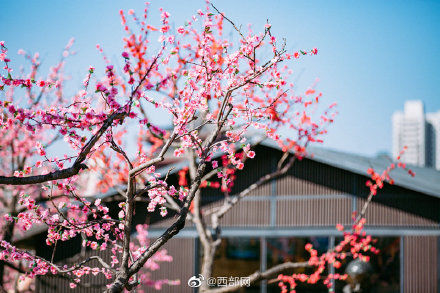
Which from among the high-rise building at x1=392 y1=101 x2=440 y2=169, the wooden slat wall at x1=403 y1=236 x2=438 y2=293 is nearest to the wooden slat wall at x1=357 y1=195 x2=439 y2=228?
the wooden slat wall at x1=403 y1=236 x2=438 y2=293

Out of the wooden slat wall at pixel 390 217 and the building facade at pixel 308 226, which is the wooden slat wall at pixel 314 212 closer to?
the building facade at pixel 308 226

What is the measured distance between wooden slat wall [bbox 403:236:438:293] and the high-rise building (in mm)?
104640

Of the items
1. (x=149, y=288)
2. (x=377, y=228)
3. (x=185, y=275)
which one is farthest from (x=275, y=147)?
(x=149, y=288)

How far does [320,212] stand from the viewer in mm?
11227

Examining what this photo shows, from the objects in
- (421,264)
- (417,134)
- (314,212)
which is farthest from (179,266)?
(417,134)

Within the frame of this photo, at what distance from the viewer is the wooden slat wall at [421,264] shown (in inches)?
403

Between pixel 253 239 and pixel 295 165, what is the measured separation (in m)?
2.14

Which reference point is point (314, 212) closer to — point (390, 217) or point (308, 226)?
point (308, 226)

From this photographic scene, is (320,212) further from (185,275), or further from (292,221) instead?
(185,275)

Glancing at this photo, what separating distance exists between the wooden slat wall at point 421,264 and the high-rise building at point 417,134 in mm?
104640

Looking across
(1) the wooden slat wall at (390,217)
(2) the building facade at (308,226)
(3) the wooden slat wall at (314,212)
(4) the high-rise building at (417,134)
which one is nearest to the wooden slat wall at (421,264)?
(2) the building facade at (308,226)

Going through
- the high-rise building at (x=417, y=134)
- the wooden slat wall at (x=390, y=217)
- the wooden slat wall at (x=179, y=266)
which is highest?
the high-rise building at (x=417, y=134)

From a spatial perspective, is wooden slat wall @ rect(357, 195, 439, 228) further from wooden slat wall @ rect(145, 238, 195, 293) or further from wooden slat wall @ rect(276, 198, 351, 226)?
wooden slat wall @ rect(145, 238, 195, 293)

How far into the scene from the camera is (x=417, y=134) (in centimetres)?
12250
